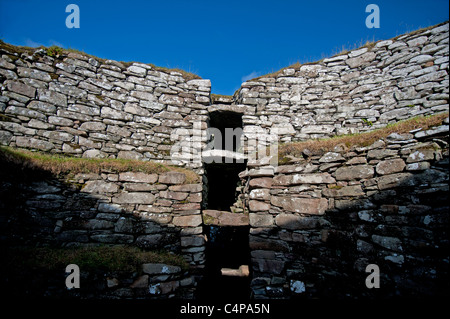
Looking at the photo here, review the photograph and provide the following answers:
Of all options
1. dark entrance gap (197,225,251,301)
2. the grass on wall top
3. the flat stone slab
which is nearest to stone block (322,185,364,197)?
the flat stone slab

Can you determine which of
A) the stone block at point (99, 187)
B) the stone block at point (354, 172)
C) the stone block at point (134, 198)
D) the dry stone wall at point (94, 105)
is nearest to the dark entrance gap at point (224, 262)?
the stone block at point (134, 198)

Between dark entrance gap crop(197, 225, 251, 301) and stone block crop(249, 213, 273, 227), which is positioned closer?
stone block crop(249, 213, 273, 227)

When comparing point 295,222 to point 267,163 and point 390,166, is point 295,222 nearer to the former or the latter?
point 267,163

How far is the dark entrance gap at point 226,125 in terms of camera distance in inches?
301

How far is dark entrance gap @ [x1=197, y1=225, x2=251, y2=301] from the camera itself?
5.84 m

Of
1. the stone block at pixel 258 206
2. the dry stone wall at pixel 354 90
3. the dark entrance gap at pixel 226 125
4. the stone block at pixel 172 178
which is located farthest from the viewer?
the dark entrance gap at pixel 226 125

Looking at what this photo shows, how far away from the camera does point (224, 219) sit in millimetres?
5840

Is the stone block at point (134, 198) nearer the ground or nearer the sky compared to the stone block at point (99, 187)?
nearer the ground

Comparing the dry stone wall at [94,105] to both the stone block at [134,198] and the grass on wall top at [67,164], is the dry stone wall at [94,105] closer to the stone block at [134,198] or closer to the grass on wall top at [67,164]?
the grass on wall top at [67,164]

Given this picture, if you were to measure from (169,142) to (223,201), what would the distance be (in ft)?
11.0

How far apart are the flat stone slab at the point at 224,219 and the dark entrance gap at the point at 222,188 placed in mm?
2453

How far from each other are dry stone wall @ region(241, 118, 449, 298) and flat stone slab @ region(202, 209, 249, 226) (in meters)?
0.60

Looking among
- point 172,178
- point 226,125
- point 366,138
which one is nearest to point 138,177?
point 172,178

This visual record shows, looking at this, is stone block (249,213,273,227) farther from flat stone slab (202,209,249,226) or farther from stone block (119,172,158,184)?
stone block (119,172,158,184)
